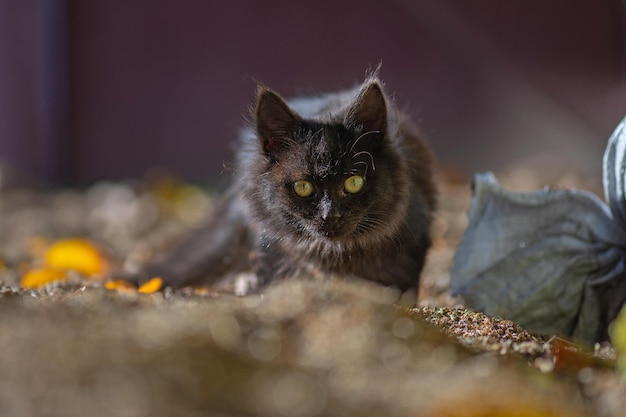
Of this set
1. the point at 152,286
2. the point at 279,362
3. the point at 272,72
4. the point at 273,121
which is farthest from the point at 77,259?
the point at 272,72

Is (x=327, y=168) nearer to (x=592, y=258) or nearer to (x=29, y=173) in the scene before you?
(x=592, y=258)

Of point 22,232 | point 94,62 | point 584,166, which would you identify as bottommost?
point 22,232

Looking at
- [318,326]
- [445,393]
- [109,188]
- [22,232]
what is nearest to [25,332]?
[318,326]

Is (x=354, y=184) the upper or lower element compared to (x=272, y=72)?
lower

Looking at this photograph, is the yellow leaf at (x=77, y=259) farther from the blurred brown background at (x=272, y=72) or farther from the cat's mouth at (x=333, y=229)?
the blurred brown background at (x=272, y=72)

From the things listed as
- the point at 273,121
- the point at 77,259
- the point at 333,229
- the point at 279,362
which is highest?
the point at 273,121

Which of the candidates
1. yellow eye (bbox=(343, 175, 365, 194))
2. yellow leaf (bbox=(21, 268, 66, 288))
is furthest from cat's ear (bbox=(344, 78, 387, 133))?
yellow leaf (bbox=(21, 268, 66, 288))

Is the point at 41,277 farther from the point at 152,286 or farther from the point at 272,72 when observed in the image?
the point at 272,72
